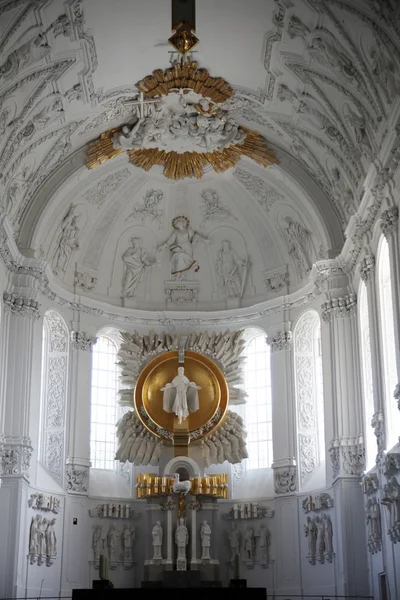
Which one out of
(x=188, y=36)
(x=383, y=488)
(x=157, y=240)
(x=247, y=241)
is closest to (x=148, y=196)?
(x=157, y=240)

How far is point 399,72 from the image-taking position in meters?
23.1

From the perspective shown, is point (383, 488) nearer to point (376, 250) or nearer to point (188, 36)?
point (376, 250)

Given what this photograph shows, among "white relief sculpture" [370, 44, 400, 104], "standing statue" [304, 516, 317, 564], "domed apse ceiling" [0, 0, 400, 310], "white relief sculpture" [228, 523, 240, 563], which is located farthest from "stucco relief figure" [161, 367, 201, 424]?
"white relief sculpture" [370, 44, 400, 104]

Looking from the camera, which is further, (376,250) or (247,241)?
(247,241)

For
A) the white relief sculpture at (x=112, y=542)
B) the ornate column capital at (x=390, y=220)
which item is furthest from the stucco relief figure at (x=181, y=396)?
the ornate column capital at (x=390, y=220)

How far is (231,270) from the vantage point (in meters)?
34.6

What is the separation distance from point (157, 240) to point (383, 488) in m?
14.0

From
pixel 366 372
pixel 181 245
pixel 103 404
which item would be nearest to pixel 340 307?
pixel 366 372

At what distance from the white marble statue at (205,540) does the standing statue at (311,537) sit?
3127 mm

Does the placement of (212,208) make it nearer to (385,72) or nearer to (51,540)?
(385,72)

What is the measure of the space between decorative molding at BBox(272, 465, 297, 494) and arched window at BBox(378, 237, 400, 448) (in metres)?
6.56

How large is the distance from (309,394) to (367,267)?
20.9 ft

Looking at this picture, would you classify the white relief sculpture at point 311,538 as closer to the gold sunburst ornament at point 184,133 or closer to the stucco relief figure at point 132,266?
the stucco relief figure at point 132,266

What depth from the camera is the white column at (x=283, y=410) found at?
3108 cm
